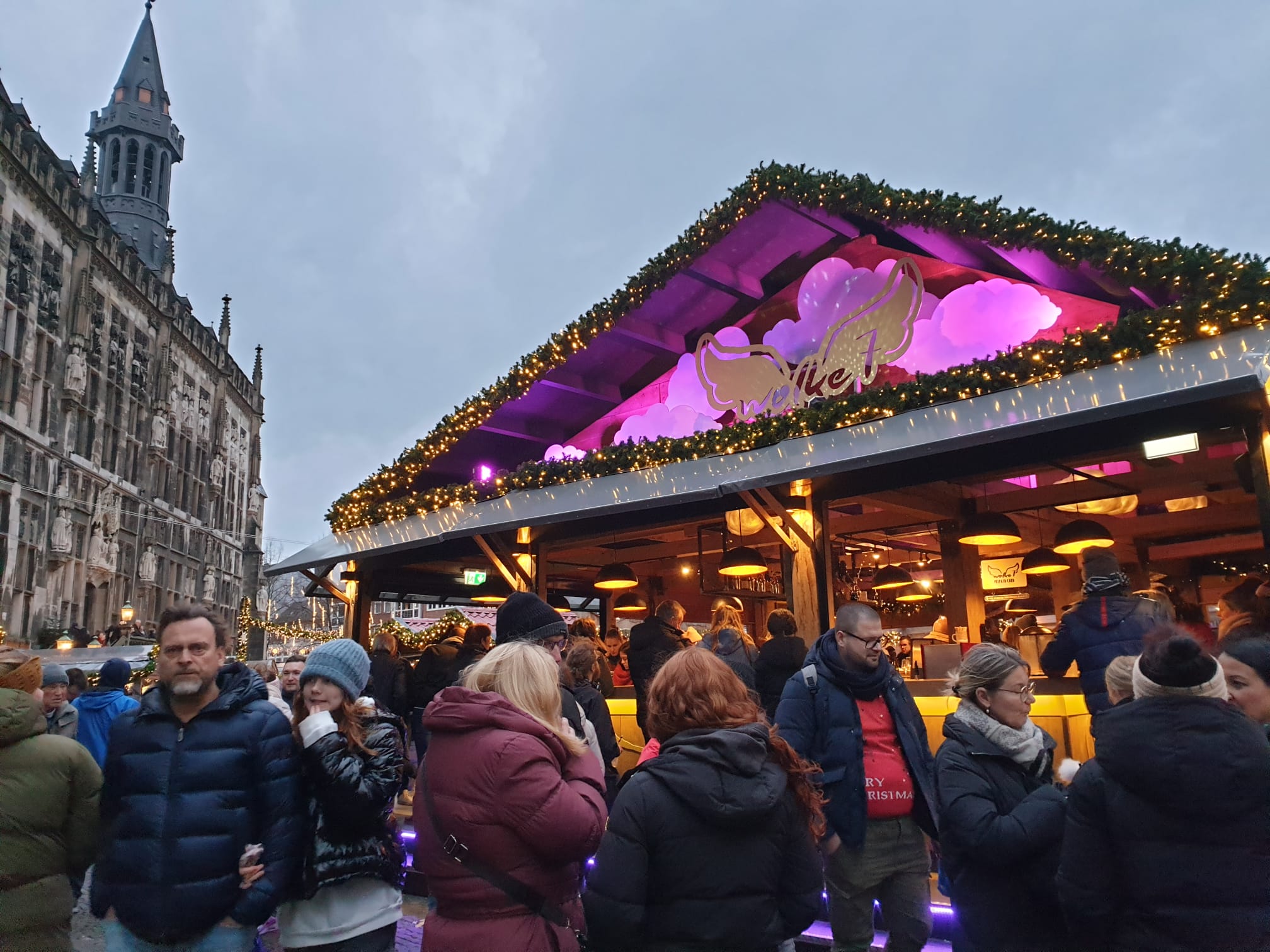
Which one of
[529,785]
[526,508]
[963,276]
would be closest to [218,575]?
[526,508]

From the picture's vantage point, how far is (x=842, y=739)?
142 inches

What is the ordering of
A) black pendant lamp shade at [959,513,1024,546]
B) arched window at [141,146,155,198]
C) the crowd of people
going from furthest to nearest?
arched window at [141,146,155,198]
black pendant lamp shade at [959,513,1024,546]
the crowd of people

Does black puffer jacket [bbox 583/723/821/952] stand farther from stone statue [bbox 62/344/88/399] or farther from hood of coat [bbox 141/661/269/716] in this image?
stone statue [bbox 62/344/88/399]

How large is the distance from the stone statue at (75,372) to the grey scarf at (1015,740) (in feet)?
111

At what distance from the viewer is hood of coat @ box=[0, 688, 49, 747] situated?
2980 millimetres

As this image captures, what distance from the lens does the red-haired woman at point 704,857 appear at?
7.48ft

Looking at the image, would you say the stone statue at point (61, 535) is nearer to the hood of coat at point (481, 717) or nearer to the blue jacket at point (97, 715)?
the blue jacket at point (97, 715)

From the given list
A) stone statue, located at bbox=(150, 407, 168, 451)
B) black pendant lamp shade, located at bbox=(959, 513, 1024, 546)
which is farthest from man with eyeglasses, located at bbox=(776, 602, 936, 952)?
stone statue, located at bbox=(150, 407, 168, 451)

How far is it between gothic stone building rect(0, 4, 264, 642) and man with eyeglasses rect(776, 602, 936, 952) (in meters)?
26.9

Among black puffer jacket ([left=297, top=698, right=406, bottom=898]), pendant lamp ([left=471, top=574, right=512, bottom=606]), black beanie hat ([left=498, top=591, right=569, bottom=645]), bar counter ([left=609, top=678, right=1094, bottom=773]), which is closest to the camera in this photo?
black puffer jacket ([left=297, top=698, right=406, bottom=898])

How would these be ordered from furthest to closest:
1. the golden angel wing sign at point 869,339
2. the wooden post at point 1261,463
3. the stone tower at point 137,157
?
1. the stone tower at point 137,157
2. the golden angel wing sign at point 869,339
3. the wooden post at point 1261,463

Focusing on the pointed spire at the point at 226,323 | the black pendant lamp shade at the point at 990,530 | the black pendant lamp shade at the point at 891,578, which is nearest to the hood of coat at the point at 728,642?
the black pendant lamp shade at the point at 990,530

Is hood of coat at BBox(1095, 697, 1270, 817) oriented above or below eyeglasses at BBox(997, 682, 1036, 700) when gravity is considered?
below

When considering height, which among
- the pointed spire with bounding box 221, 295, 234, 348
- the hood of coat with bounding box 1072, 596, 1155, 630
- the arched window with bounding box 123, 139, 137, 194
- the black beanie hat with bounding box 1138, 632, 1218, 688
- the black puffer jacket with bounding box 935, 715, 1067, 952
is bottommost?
the black puffer jacket with bounding box 935, 715, 1067, 952
